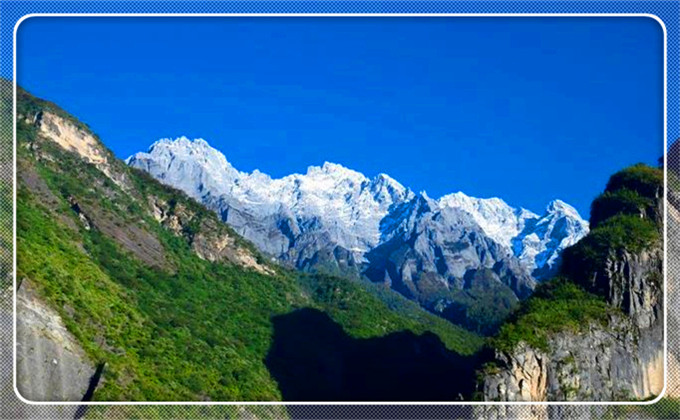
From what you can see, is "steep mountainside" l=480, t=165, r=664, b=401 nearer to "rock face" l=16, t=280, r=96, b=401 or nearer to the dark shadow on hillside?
the dark shadow on hillside

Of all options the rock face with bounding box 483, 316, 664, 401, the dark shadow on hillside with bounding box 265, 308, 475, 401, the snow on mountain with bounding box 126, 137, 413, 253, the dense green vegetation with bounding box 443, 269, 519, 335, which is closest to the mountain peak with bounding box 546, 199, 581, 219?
the snow on mountain with bounding box 126, 137, 413, 253

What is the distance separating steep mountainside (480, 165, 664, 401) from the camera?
15195mm

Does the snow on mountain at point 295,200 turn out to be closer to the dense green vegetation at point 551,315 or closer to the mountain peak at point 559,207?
the dense green vegetation at point 551,315

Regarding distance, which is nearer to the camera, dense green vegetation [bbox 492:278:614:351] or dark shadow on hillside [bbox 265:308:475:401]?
dense green vegetation [bbox 492:278:614:351]

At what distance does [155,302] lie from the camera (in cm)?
1684

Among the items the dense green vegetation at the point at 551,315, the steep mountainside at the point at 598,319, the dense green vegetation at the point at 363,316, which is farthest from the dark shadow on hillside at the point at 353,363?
the steep mountainside at the point at 598,319

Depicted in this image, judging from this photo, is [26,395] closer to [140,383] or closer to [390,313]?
[140,383]

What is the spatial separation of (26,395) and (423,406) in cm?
235

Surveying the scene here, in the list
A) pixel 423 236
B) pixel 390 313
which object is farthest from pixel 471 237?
pixel 390 313

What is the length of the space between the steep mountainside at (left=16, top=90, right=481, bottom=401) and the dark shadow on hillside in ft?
0.19

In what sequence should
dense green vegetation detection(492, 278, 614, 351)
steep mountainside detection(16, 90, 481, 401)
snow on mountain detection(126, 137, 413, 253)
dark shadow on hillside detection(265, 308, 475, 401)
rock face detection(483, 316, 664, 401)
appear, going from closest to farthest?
steep mountainside detection(16, 90, 481, 401), rock face detection(483, 316, 664, 401), dense green vegetation detection(492, 278, 614, 351), snow on mountain detection(126, 137, 413, 253), dark shadow on hillside detection(265, 308, 475, 401)

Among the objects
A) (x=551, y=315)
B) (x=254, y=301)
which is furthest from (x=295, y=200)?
(x=551, y=315)

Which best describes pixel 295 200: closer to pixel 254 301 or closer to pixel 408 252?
pixel 254 301

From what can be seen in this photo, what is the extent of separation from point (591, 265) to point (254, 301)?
7512 mm
